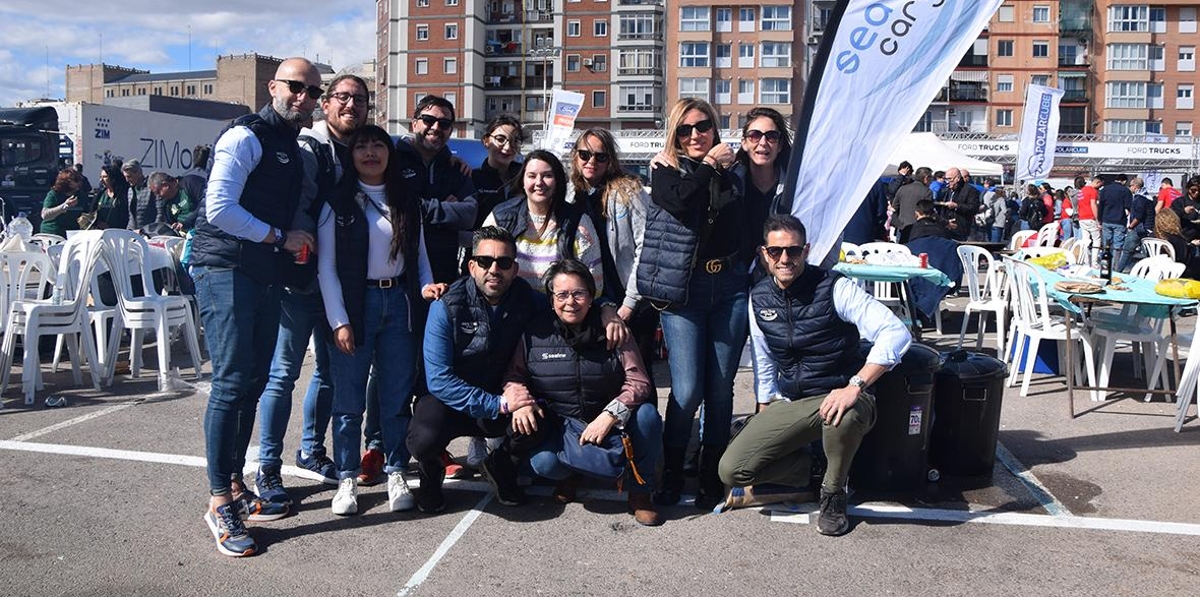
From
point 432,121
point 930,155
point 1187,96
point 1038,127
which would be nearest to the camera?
point 432,121

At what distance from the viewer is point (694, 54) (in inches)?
2992

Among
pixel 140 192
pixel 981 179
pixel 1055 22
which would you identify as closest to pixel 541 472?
pixel 140 192

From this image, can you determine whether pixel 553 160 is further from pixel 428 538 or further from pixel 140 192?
pixel 140 192

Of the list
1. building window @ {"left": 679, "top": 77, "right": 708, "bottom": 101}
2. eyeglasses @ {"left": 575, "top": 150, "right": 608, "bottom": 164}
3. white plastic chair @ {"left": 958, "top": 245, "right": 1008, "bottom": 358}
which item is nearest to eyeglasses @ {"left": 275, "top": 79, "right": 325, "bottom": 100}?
eyeglasses @ {"left": 575, "top": 150, "right": 608, "bottom": 164}

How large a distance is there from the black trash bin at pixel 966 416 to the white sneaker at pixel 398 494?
8.64 ft

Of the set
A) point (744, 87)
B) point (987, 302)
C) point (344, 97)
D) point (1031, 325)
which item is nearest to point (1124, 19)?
point (744, 87)

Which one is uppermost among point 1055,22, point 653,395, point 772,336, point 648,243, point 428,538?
point 1055,22

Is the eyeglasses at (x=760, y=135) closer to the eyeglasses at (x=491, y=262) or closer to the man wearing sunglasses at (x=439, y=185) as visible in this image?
the eyeglasses at (x=491, y=262)

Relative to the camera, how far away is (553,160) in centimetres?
490

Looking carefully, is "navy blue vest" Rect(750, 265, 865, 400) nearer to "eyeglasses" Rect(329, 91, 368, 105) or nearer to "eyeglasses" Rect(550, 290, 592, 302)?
"eyeglasses" Rect(550, 290, 592, 302)

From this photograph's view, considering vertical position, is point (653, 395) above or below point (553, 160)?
below

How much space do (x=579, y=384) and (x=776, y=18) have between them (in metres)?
75.0

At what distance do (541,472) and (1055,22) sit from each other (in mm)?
78951

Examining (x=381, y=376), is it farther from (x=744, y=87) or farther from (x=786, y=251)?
(x=744, y=87)
